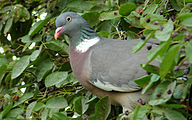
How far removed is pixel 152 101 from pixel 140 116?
0.29ft

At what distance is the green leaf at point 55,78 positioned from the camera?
98.6 inches

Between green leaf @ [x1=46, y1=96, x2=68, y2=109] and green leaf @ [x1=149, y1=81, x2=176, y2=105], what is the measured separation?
93cm

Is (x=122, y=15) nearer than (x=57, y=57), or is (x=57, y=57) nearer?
(x=122, y=15)

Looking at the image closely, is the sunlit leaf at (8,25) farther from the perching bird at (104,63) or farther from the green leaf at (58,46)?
the perching bird at (104,63)

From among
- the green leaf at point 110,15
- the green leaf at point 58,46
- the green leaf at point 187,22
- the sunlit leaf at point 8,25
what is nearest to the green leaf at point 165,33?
the green leaf at point 187,22

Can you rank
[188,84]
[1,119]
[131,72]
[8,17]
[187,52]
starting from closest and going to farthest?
1. [187,52]
2. [188,84]
3. [131,72]
4. [1,119]
5. [8,17]

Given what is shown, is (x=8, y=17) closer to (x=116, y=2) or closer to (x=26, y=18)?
(x=26, y=18)

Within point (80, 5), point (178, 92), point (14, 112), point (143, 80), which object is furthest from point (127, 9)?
point (14, 112)

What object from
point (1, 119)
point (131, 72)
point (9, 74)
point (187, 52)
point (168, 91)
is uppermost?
point (187, 52)

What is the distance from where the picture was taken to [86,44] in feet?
8.03

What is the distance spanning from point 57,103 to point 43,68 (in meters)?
0.45

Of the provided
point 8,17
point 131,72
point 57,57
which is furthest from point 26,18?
point 131,72

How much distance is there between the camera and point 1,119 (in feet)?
8.23

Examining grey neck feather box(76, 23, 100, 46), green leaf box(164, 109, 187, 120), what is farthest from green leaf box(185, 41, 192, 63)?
grey neck feather box(76, 23, 100, 46)
